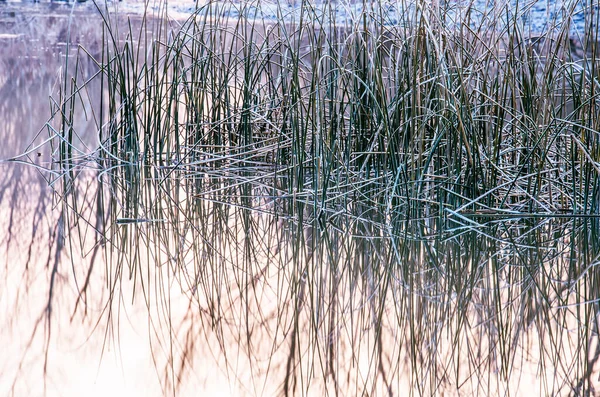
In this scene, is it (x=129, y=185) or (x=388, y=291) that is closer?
(x=388, y=291)

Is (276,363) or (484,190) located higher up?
(484,190)

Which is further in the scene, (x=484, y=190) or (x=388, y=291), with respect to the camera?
(x=484, y=190)

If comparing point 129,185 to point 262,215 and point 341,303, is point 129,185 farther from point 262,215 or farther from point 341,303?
point 341,303

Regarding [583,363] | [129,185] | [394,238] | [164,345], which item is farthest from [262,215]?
[583,363]

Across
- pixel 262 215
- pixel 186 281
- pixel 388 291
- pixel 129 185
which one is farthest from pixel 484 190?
pixel 129 185

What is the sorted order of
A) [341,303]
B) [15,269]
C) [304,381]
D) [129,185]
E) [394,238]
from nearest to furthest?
[304,381] → [341,303] → [15,269] → [394,238] → [129,185]

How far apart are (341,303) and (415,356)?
7.7 inches

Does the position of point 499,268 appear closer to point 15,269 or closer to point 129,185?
point 15,269

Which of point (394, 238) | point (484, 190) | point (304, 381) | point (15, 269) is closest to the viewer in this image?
point (304, 381)

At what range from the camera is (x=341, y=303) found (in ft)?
3.53

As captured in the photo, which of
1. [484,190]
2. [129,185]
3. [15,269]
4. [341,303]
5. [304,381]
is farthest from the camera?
[129,185]

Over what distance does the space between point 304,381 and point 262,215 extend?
75 cm

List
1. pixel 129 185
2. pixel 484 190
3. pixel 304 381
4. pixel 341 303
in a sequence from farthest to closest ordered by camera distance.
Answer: pixel 129 185
pixel 484 190
pixel 341 303
pixel 304 381

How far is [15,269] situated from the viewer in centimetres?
120
